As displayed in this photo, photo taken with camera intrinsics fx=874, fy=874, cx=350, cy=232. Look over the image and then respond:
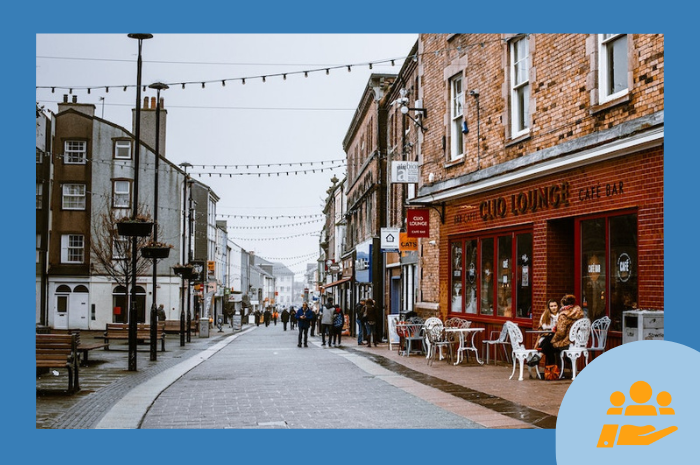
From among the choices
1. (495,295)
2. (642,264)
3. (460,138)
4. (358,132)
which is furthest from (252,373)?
(358,132)

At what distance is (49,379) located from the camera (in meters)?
14.9

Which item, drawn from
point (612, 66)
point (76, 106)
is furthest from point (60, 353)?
point (612, 66)

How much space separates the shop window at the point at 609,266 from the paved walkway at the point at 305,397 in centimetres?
133

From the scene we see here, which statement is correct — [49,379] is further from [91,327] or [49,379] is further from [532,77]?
[91,327]

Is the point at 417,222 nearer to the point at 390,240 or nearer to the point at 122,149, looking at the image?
the point at 390,240

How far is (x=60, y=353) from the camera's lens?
13.1 metres

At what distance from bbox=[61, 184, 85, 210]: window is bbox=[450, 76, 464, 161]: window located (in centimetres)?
766

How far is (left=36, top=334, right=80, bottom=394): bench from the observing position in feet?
41.9

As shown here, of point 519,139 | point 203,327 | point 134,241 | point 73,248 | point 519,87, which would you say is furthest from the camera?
point 203,327

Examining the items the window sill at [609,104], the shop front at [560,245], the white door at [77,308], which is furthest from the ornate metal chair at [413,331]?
the window sill at [609,104]

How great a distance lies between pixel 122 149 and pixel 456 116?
7.28m

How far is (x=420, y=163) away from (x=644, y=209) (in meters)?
9.35

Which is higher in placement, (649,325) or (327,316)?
(649,325)

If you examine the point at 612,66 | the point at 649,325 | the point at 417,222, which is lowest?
the point at 649,325
